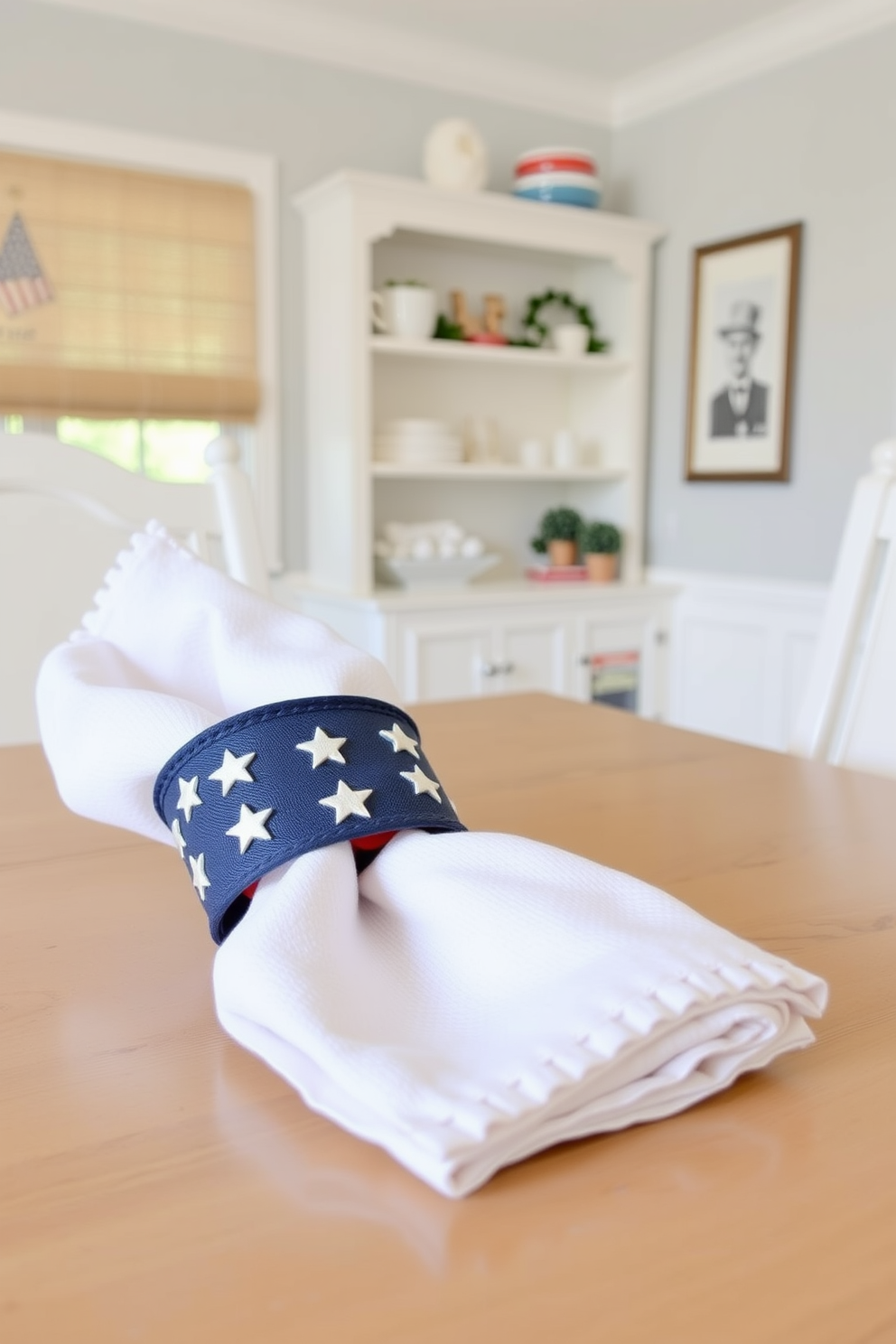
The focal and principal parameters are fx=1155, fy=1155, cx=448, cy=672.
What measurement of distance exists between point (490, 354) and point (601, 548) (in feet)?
2.23

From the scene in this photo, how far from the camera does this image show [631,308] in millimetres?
3463

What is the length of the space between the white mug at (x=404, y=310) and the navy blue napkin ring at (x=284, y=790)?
2.68 m

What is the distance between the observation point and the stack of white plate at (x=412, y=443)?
3.17 metres

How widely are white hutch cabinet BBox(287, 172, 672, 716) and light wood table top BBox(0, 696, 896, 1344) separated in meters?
2.38

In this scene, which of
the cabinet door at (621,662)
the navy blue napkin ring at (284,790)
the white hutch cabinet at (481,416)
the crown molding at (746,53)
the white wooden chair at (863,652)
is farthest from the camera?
the cabinet door at (621,662)

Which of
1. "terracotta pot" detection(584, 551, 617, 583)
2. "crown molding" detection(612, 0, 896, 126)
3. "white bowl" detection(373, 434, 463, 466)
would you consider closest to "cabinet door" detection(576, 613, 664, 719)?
"terracotta pot" detection(584, 551, 617, 583)

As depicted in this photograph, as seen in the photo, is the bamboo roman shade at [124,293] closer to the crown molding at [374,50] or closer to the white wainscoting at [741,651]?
the crown molding at [374,50]

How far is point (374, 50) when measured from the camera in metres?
3.14

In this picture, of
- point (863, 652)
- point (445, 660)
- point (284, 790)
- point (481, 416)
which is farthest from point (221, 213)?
point (284, 790)

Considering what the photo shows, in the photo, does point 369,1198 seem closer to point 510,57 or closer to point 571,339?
point 571,339

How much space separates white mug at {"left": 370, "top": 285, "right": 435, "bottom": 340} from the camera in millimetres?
3080

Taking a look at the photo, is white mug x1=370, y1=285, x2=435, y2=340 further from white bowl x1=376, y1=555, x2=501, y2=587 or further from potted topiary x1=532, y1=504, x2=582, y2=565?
potted topiary x1=532, y1=504, x2=582, y2=565

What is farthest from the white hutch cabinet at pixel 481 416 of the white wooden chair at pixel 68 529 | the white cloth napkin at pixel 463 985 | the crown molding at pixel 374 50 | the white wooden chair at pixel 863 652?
the white cloth napkin at pixel 463 985

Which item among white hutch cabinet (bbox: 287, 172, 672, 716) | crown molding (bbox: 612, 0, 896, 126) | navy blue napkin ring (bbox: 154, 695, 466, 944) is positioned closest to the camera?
navy blue napkin ring (bbox: 154, 695, 466, 944)
